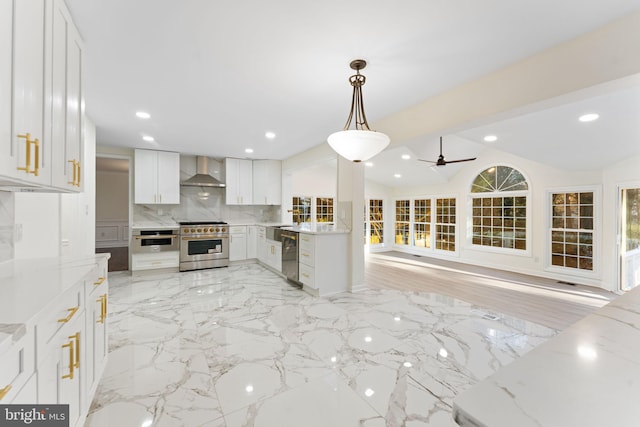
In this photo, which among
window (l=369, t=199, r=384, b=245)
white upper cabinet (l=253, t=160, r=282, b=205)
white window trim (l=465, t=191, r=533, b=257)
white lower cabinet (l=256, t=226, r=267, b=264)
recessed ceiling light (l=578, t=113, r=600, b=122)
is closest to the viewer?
recessed ceiling light (l=578, t=113, r=600, b=122)

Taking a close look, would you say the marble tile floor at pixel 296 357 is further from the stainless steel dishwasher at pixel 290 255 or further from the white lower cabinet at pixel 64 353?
the stainless steel dishwasher at pixel 290 255

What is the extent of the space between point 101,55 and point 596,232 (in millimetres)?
7266

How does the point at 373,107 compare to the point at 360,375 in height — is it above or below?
above

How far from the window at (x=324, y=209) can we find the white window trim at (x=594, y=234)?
4.97m

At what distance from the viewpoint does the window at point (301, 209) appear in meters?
7.47

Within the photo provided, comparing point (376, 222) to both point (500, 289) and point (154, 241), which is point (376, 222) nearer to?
point (500, 289)

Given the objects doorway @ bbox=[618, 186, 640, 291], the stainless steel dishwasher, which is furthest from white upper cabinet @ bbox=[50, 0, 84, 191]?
doorway @ bbox=[618, 186, 640, 291]

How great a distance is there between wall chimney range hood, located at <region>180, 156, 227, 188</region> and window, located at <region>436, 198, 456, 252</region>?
573cm

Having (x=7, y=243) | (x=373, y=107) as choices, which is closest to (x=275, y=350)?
(x=7, y=243)

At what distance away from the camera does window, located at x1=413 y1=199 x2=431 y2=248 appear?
8006 millimetres

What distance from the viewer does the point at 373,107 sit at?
3141 millimetres

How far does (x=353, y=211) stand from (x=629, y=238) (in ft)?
15.0

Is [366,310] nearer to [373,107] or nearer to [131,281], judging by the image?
[373,107]

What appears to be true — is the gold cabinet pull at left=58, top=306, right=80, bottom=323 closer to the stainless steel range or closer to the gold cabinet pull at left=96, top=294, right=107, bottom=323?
the gold cabinet pull at left=96, top=294, right=107, bottom=323
